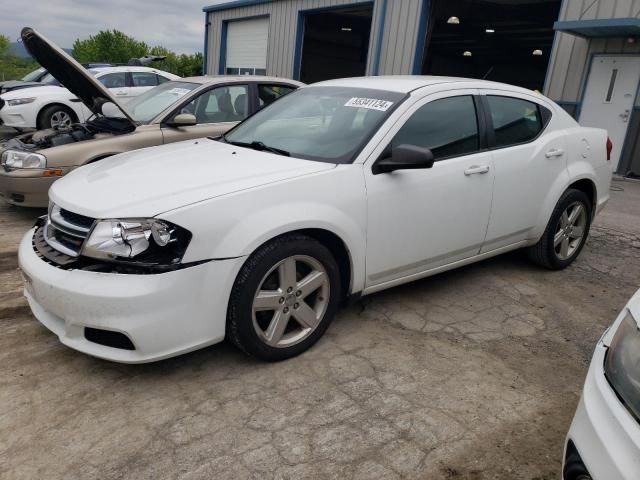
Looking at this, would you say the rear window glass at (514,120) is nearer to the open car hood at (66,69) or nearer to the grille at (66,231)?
the grille at (66,231)

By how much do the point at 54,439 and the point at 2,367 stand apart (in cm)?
78

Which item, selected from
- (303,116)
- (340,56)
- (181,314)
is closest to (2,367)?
(181,314)

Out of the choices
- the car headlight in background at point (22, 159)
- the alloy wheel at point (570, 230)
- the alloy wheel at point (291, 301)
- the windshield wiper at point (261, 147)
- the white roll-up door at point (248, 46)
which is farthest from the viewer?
the white roll-up door at point (248, 46)

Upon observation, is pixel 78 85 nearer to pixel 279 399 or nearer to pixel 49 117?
pixel 279 399

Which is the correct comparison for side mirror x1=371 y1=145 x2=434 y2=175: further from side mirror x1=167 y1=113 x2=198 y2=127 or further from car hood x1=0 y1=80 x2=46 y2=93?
car hood x1=0 y1=80 x2=46 y2=93

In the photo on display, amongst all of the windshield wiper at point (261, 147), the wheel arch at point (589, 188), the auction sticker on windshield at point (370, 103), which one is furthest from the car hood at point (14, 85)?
the wheel arch at point (589, 188)

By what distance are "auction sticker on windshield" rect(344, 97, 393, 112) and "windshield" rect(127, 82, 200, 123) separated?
2956 mm

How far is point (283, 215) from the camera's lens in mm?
2812

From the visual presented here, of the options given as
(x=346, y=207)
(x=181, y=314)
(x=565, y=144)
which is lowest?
(x=181, y=314)

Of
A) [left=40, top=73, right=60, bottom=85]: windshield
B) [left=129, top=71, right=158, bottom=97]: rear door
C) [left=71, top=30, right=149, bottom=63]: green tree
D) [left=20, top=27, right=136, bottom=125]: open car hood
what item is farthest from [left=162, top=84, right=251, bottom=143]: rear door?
[left=71, top=30, right=149, bottom=63]: green tree

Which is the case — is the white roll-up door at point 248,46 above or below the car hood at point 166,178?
above

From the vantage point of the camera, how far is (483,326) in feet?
11.9

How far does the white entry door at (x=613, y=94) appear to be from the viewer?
Result: 9727 mm

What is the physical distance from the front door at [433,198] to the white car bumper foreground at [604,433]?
1619 millimetres
